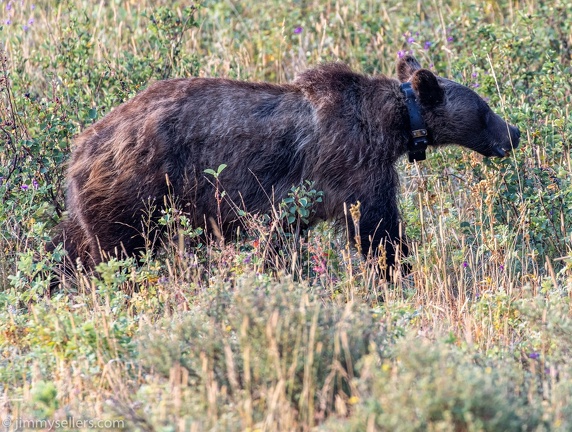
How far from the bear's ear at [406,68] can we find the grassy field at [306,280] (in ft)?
2.76

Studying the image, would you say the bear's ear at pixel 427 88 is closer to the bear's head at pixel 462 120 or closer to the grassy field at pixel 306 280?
the bear's head at pixel 462 120

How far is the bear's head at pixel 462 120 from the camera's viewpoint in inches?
285

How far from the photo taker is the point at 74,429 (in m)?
4.02

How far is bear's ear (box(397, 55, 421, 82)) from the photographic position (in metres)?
7.65

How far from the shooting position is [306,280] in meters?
5.92

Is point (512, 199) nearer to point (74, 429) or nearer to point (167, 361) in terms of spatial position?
point (167, 361)

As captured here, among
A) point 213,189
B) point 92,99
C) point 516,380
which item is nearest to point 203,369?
point 516,380

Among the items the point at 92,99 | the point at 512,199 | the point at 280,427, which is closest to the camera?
the point at 280,427

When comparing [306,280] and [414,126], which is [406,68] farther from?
[306,280]

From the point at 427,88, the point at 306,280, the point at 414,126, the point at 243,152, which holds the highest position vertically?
the point at 427,88

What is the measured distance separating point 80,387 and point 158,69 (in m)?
5.06

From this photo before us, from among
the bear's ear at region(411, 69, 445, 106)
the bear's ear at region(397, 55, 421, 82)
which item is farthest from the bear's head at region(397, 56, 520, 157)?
the bear's ear at region(397, 55, 421, 82)

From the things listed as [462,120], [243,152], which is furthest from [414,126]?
[243,152]

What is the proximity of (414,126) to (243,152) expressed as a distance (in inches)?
56.5
